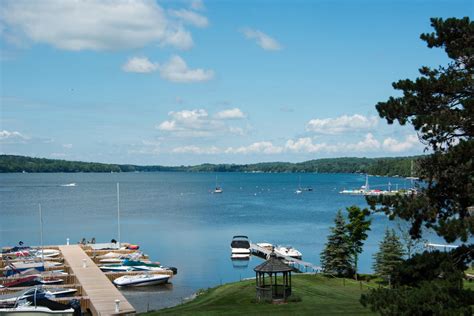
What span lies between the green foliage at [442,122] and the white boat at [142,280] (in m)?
25.7

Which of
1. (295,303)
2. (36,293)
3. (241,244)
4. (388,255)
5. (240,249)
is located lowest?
(240,249)

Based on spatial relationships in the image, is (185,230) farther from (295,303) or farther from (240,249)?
(295,303)

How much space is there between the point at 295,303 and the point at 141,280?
48.8ft

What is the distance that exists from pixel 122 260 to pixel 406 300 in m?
34.9

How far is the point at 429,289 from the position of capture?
11.8 m

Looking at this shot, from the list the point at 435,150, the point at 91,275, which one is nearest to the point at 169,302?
the point at 91,275

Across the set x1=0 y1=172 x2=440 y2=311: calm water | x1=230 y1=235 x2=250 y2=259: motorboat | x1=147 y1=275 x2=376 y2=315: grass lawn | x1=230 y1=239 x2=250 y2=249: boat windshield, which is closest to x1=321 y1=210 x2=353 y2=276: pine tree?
x1=147 y1=275 x2=376 y2=315: grass lawn

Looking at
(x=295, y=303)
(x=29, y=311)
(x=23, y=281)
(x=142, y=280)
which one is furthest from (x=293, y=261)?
(x=29, y=311)

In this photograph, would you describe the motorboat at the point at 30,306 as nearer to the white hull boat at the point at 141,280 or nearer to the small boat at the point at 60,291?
the small boat at the point at 60,291

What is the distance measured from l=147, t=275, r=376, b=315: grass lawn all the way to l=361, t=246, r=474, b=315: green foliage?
905 centimetres

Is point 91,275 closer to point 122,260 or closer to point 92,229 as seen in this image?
point 122,260

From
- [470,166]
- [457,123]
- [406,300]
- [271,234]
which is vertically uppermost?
[457,123]

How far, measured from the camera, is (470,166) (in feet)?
40.6

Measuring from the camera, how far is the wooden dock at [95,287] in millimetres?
26562
